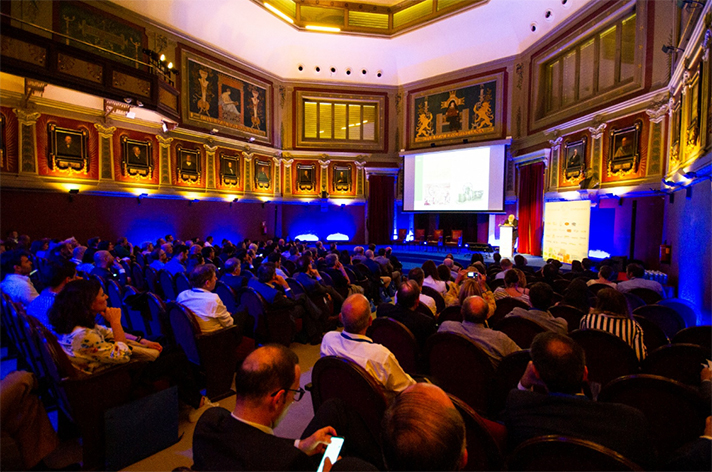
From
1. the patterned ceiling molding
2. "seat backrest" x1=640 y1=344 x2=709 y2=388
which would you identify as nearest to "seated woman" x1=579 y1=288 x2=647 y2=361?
"seat backrest" x1=640 y1=344 x2=709 y2=388

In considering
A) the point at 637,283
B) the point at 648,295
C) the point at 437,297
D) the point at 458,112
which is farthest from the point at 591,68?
the point at 437,297

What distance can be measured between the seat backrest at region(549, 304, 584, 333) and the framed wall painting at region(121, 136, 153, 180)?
38.4 feet

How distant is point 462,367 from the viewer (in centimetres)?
218

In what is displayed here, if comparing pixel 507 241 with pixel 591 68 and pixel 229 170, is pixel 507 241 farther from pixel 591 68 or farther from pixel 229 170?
pixel 229 170

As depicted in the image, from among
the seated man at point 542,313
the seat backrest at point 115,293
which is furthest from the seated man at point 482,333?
the seat backrest at point 115,293

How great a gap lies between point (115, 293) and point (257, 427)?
3.37m

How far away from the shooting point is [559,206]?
33.7ft

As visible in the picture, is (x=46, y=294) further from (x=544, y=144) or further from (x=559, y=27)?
(x=559, y=27)

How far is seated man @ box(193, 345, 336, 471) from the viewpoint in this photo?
1.07 meters

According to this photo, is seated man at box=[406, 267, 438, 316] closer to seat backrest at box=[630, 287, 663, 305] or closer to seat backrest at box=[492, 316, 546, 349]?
seat backrest at box=[492, 316, 546, 349]

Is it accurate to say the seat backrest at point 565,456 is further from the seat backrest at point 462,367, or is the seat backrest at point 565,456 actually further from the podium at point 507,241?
the podium at point 507,241

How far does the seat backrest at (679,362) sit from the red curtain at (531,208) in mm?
10264

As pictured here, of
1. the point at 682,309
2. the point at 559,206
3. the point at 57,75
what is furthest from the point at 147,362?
the point at 559,206

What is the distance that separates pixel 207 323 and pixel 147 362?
1.98 feet
